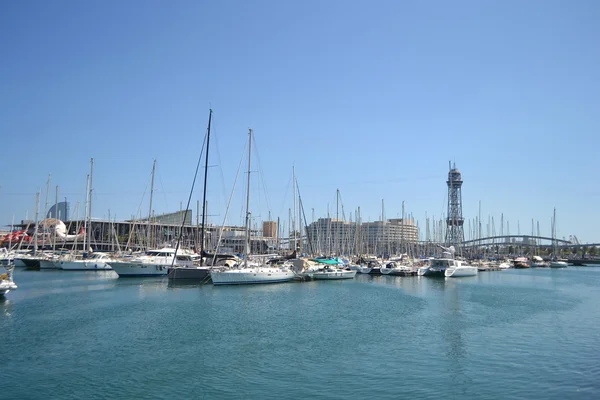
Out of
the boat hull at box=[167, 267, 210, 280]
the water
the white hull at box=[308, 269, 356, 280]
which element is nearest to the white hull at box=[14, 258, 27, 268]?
the boat hull at box=[167, 267, 210, 280]

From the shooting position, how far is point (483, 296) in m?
50.2

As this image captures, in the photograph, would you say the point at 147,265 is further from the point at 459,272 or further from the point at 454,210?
the point at 454,210

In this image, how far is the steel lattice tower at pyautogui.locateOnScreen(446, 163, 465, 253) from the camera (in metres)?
174

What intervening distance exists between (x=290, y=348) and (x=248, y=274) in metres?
29.3

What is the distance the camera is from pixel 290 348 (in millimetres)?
24094

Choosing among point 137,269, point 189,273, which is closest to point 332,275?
point 189,273

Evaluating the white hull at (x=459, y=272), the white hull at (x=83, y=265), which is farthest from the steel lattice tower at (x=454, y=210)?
the white hull at (x=83, y=265)

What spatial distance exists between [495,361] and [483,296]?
29.6 metres

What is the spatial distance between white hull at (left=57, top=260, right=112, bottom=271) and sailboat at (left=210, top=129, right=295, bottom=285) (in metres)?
35.8

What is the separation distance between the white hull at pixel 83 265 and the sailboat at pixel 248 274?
35755 mm

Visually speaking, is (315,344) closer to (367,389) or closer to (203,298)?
(367,389)

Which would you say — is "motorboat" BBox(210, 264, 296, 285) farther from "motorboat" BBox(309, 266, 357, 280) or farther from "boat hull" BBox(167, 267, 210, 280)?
"motorboat" BBox(309, 266, 357, 280)

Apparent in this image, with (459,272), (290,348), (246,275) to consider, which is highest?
(246,275)

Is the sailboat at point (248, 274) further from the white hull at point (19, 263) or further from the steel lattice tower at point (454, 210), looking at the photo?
the steel lattice tower at point (454, 210)
